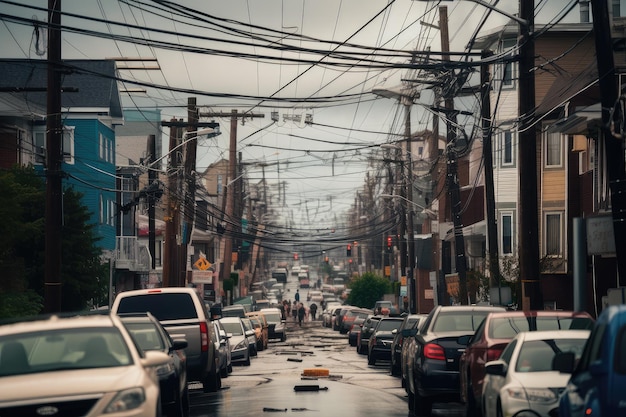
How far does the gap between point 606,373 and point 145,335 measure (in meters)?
11.1

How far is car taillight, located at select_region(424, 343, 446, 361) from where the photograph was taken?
20.0 metres

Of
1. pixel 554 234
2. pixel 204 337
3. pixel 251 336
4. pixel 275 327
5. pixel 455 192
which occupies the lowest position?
pixel 275 327

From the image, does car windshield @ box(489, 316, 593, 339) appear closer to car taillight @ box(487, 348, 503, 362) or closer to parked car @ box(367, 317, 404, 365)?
car taillight @ box(487, 348, 503, 362)

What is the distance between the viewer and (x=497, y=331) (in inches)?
694

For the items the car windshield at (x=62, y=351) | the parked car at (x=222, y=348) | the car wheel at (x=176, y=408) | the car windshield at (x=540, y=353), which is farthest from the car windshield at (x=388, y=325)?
the car windshield at (x=62, y=351)

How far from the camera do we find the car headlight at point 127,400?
11445mm

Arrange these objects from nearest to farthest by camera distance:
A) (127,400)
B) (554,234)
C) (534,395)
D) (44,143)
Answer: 1. (127,400)
2. (534,395)
3. (554,234)
4. (44,143)

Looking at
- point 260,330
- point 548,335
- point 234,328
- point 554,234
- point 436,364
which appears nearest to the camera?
point 548,335

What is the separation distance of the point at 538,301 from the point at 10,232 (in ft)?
44.6

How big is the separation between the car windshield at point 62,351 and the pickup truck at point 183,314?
10110mm

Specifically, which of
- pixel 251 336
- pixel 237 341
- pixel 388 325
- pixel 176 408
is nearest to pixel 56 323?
pixel 176 408

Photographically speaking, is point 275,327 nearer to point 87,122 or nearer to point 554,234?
point 87,122

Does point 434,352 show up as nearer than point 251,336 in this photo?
Yes

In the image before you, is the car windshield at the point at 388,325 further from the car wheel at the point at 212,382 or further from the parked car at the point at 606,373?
the parked car at the point at 606,373
